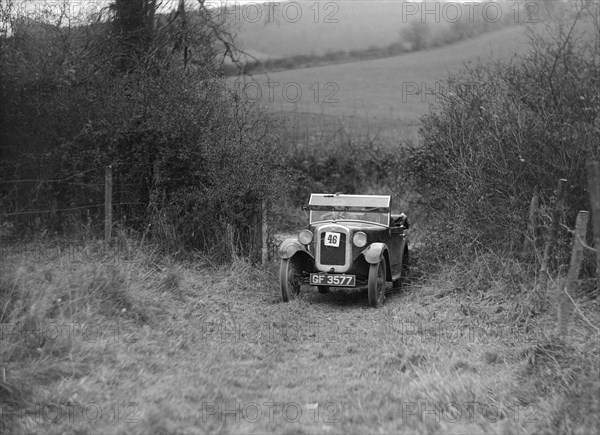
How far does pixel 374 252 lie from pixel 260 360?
3829mm

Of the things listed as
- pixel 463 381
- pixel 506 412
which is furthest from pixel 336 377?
pixel 506 412

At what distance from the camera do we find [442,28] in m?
8.03

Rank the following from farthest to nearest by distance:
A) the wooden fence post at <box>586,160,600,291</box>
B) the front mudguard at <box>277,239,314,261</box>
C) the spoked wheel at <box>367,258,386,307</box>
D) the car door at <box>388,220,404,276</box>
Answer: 1. the car door at <box>388,220,404,276</box>
2. the front mudguard at <box>277,239,314,261</box>
3. the spoked wheel at <box>367,258,386,307</box>
4. the wooden fence post at <box>586,160,600,291</box>

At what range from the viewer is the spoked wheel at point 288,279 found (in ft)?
33.4

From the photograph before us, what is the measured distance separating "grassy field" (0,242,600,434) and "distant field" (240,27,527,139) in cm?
302

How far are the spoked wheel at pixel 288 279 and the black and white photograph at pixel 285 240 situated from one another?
5 centimetres

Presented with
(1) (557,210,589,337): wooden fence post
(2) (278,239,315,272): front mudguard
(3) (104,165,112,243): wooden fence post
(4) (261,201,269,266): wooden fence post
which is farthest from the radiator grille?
(1) (557,210,589,337): wooden fence post

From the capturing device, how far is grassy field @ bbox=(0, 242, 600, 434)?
16.7 feet

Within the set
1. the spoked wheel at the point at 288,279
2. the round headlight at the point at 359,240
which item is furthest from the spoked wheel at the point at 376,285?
the spoked wheel at the point at 288,279

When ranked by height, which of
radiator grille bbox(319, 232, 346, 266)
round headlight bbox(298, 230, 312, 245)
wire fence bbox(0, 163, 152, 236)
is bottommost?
radiator grille bbox(319, 232, 346, 266)

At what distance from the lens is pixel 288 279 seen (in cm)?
1026

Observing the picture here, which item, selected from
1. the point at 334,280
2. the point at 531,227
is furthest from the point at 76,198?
the point at 531,227

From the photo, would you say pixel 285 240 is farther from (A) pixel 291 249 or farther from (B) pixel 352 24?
(B) pixel 352 24

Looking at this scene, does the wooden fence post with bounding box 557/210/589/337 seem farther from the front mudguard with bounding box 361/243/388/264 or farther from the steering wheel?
the steering wheel
